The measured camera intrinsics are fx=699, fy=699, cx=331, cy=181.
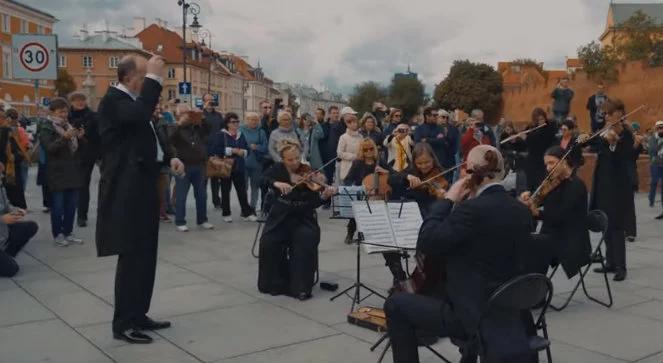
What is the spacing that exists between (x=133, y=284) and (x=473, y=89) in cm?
7051

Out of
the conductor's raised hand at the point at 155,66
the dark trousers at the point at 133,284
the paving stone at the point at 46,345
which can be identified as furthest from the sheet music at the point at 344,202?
the paving stone at the point at 46,345

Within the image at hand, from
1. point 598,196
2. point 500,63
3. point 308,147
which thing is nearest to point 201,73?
point 500,63

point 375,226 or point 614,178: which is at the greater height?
point 614,178

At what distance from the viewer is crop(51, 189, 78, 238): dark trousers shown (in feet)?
28.6

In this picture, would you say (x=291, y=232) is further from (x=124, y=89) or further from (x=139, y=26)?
(x=139, y=26)

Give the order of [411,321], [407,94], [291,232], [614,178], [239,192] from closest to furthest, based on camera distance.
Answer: [411,321] < [291,232] < [614,178] < [239,192] < [407,94]

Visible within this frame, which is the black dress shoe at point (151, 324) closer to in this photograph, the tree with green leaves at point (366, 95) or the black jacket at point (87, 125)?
the black jacket at point (87, 125)

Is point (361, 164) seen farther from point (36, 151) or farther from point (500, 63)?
point (500, 63)

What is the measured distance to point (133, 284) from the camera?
5.11 metres

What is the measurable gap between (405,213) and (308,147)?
896 centimetres

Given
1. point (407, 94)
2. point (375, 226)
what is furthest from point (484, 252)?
point (407, 94)

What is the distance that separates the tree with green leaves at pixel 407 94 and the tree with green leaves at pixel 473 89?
12.4m

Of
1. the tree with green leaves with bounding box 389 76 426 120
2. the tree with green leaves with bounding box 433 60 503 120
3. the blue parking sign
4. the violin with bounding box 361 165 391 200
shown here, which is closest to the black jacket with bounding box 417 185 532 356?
the violin with bounding box 361 165 391 200

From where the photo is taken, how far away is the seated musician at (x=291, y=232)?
6.55m
